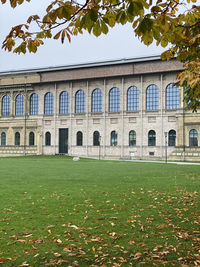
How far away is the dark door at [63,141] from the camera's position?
52594mm

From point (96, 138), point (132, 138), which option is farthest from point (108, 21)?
point (96, 138)

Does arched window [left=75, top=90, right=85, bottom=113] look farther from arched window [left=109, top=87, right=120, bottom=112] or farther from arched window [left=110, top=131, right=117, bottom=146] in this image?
arched window [left=110, top=131, right=117, bottom=146]

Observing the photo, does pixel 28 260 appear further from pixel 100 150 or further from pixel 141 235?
pixel 100 150

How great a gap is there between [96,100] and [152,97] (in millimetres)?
9478

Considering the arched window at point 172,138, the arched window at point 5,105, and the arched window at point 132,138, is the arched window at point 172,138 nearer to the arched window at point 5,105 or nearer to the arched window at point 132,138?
the arched window at point 132,138

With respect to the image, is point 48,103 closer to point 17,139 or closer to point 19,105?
point 19,105

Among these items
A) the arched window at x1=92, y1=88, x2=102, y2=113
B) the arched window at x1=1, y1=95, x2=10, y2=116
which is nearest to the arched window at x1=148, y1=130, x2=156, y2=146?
the arched window at x1=92, y1=88, x2=102, y2=113

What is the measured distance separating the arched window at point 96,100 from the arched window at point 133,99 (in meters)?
4.84

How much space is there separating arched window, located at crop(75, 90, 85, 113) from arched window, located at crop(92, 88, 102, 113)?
1.83 m

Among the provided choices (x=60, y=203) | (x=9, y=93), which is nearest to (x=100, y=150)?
(x=9, y=93)

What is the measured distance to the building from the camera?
45.7 m

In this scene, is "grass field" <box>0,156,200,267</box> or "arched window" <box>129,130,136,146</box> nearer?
"grass field" <box>0,156,200,267</box>

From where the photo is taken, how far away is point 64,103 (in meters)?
53.5

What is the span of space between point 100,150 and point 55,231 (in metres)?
43.3
